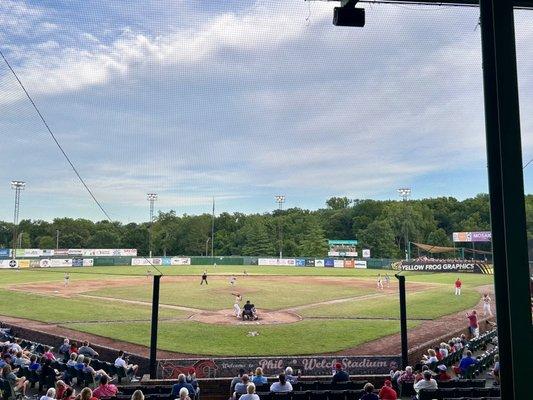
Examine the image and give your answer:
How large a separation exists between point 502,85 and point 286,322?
15.9 metres

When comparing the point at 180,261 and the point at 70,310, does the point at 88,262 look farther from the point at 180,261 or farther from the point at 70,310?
the point at 70,310

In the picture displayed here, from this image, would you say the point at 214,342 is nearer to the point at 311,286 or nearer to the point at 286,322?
the point at 286,322

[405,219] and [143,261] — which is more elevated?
[405,219]

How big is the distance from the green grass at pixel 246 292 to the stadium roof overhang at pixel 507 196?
62.3 feet

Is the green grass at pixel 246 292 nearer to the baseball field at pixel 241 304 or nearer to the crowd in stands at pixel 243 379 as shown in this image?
the baseball field at pixel 241 304

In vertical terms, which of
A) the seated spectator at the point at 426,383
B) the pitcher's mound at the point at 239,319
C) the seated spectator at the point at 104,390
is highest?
the seated spectator at the point at 426,383

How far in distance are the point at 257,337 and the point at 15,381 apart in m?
8.47

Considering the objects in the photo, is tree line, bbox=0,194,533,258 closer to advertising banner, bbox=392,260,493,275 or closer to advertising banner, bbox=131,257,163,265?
advertising banner, bbox=131,257,163,265

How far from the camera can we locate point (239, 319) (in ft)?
61.8

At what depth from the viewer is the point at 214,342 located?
15.0m

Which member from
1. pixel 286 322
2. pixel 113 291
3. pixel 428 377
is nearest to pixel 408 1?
pixel 428 377

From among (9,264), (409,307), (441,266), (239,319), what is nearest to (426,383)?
(239,319)

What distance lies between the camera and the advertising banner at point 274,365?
10.7 m

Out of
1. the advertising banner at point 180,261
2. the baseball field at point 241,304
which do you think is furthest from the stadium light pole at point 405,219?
the advertising banner at point 180,261
